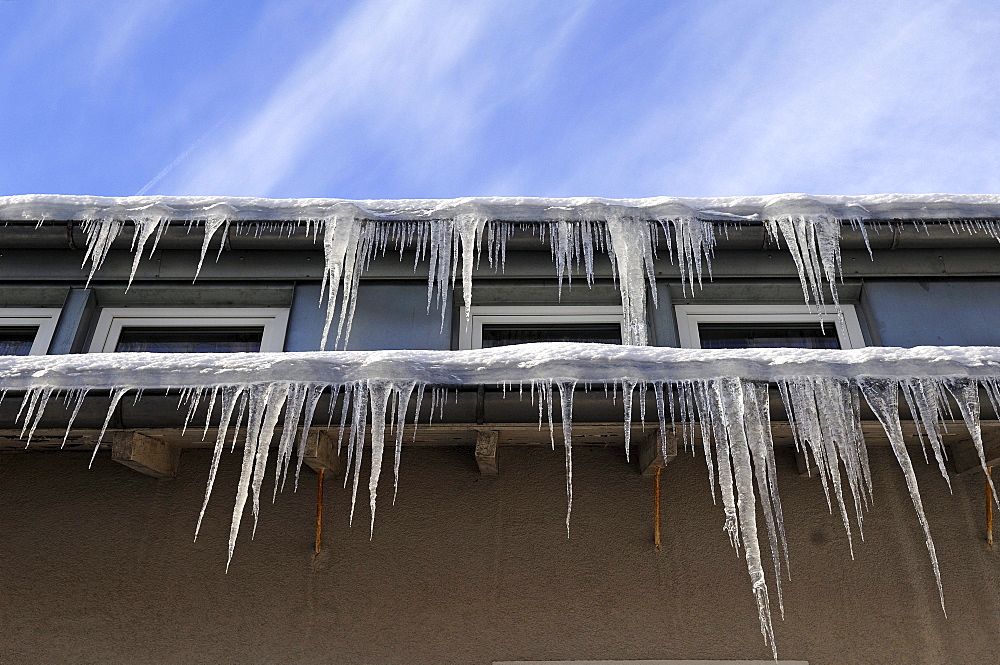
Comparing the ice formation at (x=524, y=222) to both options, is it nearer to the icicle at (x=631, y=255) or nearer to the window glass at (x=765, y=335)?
the icicle at (x=631, y=255)

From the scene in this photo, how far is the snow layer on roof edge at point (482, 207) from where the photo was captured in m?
4.31

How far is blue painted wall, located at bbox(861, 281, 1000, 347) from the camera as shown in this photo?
428cm

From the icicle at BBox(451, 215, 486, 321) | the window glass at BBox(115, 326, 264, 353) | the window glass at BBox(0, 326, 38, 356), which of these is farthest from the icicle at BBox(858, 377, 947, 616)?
the window glass at BBox(0, 326, 38, 356)

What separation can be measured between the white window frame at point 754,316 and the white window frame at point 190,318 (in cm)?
236

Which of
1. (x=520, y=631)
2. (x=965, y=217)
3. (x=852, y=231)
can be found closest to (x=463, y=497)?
(x=520, y=631)

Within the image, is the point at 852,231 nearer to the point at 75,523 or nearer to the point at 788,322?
the point at 788,322

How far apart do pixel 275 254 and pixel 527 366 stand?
248 cm

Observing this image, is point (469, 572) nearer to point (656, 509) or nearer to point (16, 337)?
point (656, 509)

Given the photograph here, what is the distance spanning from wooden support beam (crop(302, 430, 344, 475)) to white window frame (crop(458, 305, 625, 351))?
133cm

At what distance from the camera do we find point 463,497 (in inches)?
141

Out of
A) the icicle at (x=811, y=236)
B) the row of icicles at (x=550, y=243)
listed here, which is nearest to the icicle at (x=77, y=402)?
the row of icicles at (x=550, y=243)

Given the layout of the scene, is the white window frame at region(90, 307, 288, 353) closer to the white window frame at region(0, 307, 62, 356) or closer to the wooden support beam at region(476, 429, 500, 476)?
the white window frame at region(0, 307, 62, 356)

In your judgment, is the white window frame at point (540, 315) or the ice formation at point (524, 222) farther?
the white window frame at point (540, 315)

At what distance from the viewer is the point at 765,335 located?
4.54 m
